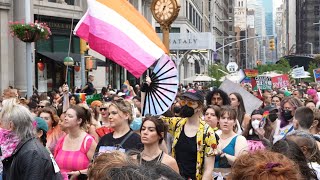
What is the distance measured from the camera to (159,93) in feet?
26.0

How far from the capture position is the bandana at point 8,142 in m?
5.23

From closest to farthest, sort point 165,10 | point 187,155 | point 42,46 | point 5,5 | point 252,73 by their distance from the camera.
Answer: point 187,155 < point 165,10 < point 252,73 < point 5,5 < point 42,46

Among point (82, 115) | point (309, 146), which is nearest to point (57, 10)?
point (82, 115)

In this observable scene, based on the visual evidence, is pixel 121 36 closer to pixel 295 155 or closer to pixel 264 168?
pixel 295 155

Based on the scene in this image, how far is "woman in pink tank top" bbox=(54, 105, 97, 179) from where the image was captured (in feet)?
21.0

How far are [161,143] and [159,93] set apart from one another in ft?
5.72

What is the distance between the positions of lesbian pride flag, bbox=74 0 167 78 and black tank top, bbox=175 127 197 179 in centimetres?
253

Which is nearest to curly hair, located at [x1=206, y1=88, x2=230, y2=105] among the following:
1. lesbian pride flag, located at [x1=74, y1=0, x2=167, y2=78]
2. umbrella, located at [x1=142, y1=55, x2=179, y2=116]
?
lesbian pride flag, located at [x1=74, y1=0, x2=167, y2=78]

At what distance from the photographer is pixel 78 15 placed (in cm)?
3491

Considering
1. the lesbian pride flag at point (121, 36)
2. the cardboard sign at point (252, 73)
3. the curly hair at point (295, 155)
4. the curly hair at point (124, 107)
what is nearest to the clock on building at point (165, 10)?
the lesbian pride flag at point (121, 36)

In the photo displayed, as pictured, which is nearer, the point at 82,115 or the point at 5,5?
the point at 82,115

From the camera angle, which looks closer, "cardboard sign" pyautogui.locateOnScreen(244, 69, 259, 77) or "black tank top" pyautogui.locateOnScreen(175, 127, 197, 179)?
"black tank top" pyautogui.locateOnScreen(175, 127, 197, 179)

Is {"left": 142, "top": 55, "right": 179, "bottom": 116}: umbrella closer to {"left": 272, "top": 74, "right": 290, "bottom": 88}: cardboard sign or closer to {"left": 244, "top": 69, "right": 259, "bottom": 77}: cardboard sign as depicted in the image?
{"left": 244, "top": 69, "right": 259, "bottom": 77}: cardboard sign

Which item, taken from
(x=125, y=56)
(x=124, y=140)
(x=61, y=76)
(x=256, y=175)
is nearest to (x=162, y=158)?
(x=124, y=140)
